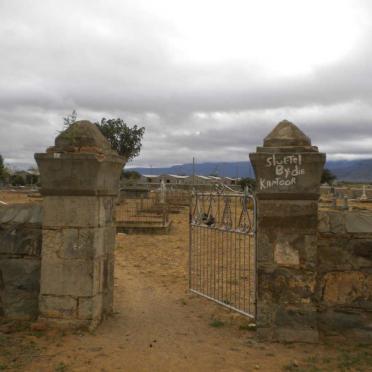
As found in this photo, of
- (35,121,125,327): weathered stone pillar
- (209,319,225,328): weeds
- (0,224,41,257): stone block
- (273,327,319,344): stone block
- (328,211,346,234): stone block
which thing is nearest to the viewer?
(273,327,319,344): stone block

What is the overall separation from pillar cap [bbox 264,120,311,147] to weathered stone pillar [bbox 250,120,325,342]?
0.09m

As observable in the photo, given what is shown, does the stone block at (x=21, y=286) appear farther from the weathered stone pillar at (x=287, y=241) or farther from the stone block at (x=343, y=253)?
the stone block at (x=343, y=253)

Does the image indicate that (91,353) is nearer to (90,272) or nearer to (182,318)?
(90,272)

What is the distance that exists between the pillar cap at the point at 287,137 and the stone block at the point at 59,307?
2.97 meters

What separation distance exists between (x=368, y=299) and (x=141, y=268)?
5599 millimetres

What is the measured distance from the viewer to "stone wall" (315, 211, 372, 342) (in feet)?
17.0

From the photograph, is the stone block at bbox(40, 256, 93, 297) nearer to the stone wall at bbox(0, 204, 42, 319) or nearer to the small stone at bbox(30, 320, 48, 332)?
the stone wall at bbox(0, 204, 42, 319)

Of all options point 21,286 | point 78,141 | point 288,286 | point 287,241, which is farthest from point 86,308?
point 287,241

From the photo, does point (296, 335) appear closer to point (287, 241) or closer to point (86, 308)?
point (287, 241)

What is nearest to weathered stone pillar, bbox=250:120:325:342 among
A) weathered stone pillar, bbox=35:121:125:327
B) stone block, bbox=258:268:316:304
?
stone block, bbox=258:268:316:304

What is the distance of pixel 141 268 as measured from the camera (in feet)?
32.3

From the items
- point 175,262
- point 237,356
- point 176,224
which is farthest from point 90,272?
point 176,224

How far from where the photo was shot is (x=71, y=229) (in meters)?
5.41

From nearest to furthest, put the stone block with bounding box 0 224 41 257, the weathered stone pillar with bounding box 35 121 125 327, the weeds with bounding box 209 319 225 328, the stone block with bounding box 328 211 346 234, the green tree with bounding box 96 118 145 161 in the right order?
the stone block with bounding box 328 211 346 234 → the weathered stone pillar with bounding box 35 121 125 327 → the stone block with bounding box 0 224 41 257 → the weeds with bounding box 209 319 225 328 → the green tree with bounding box 96 118 145 161
